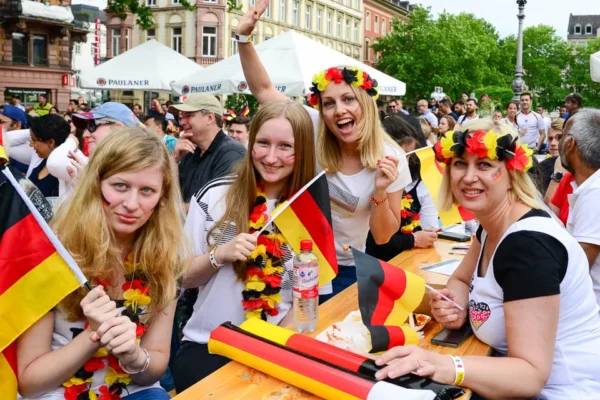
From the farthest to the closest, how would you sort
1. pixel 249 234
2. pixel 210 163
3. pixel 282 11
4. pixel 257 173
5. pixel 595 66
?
pixel 282 11
pixel 595 66
pixel 210 163
pixel 257 173
pixel 249 234

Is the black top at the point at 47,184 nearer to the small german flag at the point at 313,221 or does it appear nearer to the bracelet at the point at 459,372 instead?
the small german flag at the point at 313,221

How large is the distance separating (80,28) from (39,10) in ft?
21.1

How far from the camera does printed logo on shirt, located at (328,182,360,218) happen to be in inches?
139

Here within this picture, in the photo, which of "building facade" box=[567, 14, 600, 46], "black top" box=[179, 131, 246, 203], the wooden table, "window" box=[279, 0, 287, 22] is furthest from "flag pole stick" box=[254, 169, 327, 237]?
"building facade" box=[567, 14, 600, 46]

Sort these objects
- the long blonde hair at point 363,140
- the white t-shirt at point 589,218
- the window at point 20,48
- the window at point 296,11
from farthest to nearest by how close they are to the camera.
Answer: the window at point 296,11
the window at point 20,48
the long blonde hair at point 363,140
the white t-shirt at point 589,218

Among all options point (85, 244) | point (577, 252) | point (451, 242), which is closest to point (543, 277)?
point (577, 252)

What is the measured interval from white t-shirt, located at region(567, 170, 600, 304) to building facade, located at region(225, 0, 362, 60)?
39080 mm

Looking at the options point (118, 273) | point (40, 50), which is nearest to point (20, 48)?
point (40, 50)

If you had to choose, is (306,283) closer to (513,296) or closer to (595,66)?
(513,296)

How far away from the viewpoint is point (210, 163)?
5.20 meters

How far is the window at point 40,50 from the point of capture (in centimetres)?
3234

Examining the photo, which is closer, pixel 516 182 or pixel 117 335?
pixel 117 335

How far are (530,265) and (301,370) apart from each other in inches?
36.2

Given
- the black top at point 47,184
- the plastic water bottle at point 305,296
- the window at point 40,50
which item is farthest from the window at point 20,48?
the plastic water bottle at point 305,296
